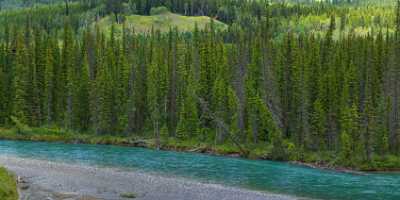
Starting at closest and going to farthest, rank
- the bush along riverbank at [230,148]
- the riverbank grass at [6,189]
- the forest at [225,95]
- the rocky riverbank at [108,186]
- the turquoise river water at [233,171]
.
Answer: the riverbank grass at [6,189]
the rocky riverbank at [108,186]
the turquoise river water at [233,171]
the bush along riverbank at [230,148]
the forest at [225,95]

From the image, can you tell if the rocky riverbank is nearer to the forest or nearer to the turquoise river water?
the turquoise river water

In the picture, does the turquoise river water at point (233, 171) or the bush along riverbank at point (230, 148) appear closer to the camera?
the turquoise river water at point (233, 171)

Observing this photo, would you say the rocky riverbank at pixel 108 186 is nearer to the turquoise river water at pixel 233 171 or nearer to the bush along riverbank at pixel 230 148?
the turquoise river water at pixel 233 171

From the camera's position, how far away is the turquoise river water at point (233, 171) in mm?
51000

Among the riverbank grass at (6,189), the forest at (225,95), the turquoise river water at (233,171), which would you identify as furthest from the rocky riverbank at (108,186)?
the forest at (225,95)

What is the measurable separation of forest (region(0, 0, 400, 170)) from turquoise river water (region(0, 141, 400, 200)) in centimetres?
806

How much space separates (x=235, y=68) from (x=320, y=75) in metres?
17.6

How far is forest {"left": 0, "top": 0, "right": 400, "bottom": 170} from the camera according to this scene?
3162 inches

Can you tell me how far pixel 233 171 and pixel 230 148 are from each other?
68.3ft

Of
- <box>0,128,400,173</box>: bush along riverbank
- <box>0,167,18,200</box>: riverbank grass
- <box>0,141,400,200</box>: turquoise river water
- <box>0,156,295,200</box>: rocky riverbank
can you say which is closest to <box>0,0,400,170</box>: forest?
<box>0,128,400,173</box>: bush along riverbank

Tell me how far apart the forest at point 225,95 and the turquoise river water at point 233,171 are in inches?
317

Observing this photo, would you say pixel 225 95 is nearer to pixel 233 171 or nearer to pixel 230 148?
pixel 230 148

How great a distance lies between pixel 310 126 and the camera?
8506 cm

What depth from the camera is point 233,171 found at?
62219mm
